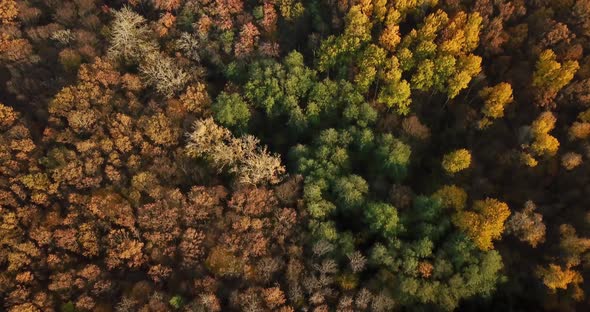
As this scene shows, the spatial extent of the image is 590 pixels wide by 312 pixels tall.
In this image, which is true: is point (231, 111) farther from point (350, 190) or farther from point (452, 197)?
point (452, 197)

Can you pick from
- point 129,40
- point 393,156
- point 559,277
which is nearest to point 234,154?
point 393,156

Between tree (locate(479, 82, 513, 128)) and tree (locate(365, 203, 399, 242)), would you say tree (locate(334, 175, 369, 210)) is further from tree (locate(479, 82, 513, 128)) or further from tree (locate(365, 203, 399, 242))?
tree (locate(479, 82, 513, 128))

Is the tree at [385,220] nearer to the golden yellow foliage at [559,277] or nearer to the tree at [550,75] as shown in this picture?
the golden yellow foliage at [559,277]

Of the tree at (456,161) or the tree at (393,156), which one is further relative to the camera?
the tree at (393,156)

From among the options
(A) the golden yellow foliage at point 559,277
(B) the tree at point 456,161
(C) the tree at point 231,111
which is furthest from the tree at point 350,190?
(A) the golden yellow foliage at point 559,277

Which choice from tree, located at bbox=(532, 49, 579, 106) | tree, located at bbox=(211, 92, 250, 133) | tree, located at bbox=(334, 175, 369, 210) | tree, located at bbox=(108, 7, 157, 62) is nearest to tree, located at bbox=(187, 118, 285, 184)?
tree, located at bbox=(211, 92, 250, 133)
